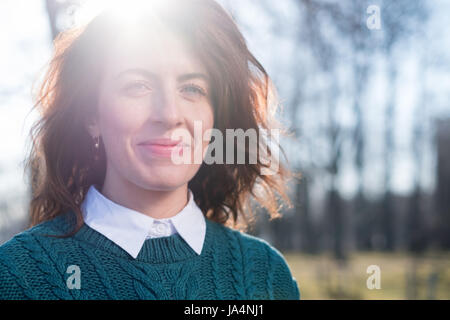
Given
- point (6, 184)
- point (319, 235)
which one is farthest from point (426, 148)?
point (6, 184)

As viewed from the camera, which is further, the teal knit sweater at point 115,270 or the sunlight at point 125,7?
the sunlight at point 125,7

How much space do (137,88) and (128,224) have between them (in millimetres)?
507

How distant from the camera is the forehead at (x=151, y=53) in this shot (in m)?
1.56

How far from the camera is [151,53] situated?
5.13 feet

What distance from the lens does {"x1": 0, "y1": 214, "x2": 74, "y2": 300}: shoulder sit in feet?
4.90

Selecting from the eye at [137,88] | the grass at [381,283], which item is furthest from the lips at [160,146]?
the grass at [381,283]

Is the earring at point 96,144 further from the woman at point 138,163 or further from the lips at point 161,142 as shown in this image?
the lips at point 161,142

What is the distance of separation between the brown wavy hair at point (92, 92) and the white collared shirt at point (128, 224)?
6cm

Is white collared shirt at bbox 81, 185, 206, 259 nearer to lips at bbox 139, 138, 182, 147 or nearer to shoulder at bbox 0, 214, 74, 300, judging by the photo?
shoulder at bbox 0, 214, 74, 300

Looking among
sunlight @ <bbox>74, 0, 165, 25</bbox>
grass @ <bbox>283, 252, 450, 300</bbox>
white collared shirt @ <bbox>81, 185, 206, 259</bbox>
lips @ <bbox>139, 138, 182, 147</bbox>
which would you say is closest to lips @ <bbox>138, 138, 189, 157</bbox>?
lips @ <bbox>139, 138, 182, 147</bbox>

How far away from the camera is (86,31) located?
1.72 metres

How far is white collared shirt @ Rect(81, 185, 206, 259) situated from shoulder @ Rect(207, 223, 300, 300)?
20 cm

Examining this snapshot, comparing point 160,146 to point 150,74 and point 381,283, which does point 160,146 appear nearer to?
point 150,74
